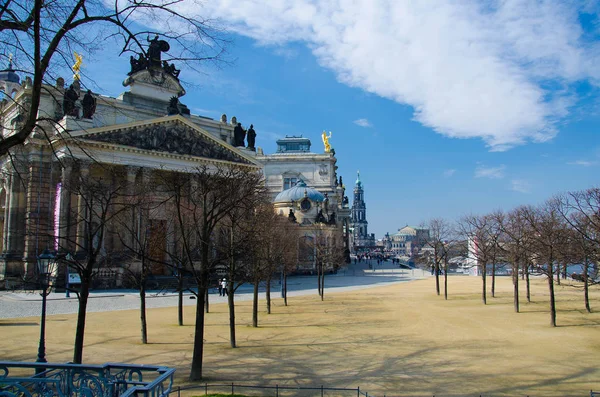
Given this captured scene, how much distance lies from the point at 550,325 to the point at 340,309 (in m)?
11.9

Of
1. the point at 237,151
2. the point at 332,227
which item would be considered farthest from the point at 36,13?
the point at 332,227

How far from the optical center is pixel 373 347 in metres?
18.1

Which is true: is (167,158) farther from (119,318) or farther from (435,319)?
(435,319)

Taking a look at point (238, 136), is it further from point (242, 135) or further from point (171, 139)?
point (171, 139)

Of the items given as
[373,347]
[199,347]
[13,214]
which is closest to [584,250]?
[373,347]

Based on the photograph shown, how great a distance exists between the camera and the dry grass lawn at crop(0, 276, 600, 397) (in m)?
13.5

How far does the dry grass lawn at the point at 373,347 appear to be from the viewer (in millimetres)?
13508

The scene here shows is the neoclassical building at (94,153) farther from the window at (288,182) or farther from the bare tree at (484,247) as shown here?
the window at (288,182)

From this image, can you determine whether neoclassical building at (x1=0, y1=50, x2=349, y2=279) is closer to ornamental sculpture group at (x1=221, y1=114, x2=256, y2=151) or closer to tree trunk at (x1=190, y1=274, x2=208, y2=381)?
ornamental sculpture group at (x1=221, y1=114, x2=256, y2=151)

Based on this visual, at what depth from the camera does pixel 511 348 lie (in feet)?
58.6

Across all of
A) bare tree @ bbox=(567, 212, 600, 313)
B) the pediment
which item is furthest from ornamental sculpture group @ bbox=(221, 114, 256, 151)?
bare tree @ bbox=(567, 212, 600, 313)

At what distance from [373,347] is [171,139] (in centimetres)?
3530

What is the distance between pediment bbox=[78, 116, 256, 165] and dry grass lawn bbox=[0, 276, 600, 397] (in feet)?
66.5

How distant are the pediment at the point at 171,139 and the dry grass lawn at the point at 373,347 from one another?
20257 millimetres
